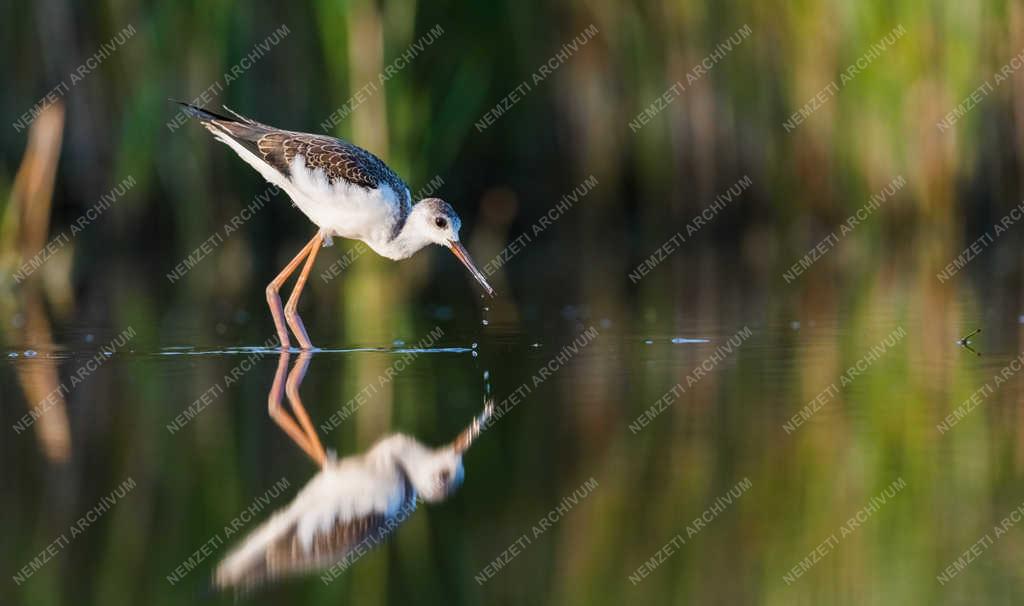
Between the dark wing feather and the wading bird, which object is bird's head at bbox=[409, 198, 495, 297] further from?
the dark wing feather

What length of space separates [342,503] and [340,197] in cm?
448

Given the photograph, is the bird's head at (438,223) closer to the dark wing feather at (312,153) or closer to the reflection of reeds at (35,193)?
the dark wing feather at (312,153)

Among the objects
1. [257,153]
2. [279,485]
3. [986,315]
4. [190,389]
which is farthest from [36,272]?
[279,485]

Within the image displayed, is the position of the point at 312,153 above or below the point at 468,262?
above

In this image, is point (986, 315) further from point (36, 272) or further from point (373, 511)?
point (36, 272)

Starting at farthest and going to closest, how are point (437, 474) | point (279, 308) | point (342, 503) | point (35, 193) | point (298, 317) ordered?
point (35, 193) < point (279, 308) < point (298, 317) < point (437, 474) < point (342, 503)

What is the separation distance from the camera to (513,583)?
421cm

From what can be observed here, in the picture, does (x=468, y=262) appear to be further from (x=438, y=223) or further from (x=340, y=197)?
(x=340, y=197)

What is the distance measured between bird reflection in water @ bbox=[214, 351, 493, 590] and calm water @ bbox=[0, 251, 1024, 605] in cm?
7

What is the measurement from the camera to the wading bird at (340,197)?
9.34m

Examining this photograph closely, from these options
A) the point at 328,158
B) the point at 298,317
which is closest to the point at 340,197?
the point at 328,158

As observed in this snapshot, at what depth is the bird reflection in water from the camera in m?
4.44

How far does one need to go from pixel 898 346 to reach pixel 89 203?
320 inches

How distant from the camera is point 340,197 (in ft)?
30.8
